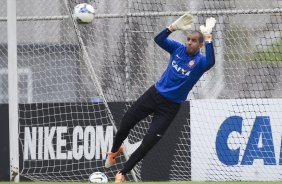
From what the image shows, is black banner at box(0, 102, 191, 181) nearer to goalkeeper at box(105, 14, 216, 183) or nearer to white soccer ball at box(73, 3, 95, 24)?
white soccer ball at box(73, 3, 95, 24)

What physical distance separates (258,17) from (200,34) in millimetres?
2951

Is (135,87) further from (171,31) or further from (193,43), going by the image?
(193,43)

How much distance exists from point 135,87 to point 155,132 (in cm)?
322

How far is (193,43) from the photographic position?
34.5 feet

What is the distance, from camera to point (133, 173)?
13.0 meters

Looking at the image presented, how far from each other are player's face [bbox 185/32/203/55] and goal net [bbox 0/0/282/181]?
2.63m

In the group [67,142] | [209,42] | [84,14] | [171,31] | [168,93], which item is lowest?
[67,142]

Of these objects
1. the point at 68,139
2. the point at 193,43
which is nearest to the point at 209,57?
the point at 193,43

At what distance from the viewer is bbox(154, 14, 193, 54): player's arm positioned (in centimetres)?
1063

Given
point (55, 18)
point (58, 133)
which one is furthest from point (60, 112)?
point (55, 18)

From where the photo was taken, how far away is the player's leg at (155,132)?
10.4m

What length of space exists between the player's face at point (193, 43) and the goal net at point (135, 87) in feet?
8.62

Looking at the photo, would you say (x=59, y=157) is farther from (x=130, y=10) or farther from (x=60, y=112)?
(x=130, y=10)

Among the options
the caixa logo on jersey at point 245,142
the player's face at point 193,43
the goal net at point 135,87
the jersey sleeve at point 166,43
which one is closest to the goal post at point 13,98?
the goal net at point 135,87
